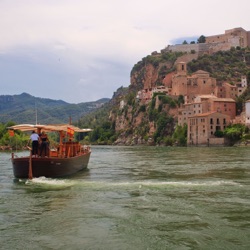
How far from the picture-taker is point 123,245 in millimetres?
9305

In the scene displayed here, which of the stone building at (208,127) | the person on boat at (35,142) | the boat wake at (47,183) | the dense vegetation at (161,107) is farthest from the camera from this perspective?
the dense vegetation at (161,107)

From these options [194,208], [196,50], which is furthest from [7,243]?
[196,50]

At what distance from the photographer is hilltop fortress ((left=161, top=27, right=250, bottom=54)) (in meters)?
150

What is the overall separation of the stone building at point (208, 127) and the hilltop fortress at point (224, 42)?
2516 inches

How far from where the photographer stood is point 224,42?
15125 cm

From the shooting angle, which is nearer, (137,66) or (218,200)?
(218,200)

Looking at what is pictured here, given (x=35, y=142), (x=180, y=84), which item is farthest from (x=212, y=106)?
(x=35, y=142)

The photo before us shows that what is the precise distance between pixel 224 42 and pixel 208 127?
7097 cm

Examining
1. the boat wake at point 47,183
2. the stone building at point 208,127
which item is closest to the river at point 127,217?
the boat wake at point 47,183

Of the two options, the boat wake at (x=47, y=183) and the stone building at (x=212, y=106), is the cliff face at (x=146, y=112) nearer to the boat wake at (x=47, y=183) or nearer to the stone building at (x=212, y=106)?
the stone building at (x=212, y=106)

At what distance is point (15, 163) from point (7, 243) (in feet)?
45.2

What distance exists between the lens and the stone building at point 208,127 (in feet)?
298

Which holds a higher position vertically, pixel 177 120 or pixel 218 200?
pixel 177 120

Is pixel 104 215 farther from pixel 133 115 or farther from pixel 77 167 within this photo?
pixel 133 115
